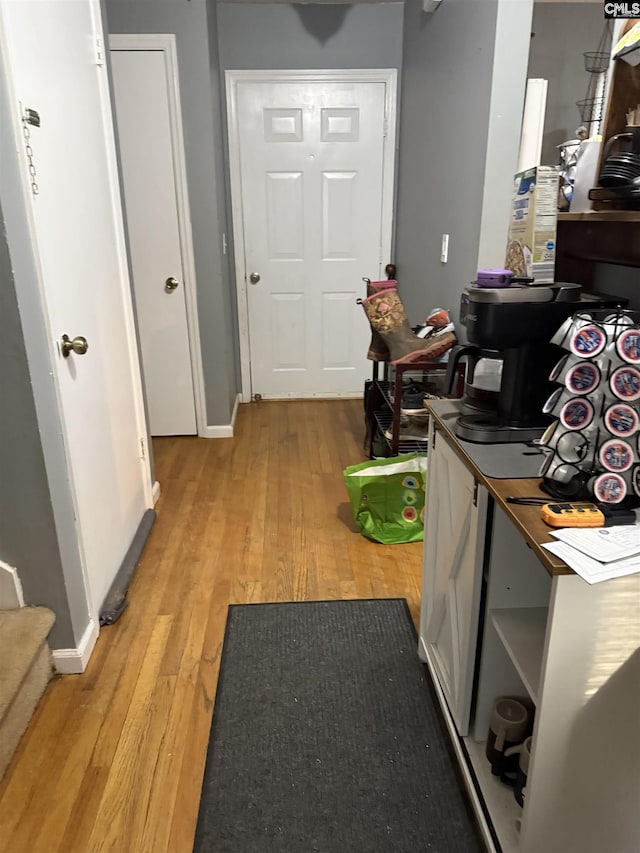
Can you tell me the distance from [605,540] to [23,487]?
Result: 4.69ft

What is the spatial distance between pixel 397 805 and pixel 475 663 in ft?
1.24

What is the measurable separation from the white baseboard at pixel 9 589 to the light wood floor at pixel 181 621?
277 millimetres

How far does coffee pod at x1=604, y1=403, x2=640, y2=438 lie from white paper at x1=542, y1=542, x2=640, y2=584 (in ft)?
0.76

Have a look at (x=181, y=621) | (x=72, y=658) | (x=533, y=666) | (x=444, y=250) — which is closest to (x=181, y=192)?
(x=444, y=250)

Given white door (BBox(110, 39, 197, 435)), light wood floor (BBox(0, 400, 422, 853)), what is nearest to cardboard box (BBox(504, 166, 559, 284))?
light wood floor (BBox(0, 400, 422, 853))

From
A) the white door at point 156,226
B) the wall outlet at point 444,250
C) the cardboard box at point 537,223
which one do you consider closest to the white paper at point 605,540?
the cardboard box at point 537,223

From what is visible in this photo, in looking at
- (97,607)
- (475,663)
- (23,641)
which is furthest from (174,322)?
(475,663)

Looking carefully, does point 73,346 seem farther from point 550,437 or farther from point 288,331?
point 288,331

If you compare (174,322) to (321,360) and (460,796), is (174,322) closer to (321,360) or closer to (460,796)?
(321,360)

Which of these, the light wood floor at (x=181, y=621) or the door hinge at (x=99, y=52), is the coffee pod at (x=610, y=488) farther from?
the door hinge at (x=99, y=52)

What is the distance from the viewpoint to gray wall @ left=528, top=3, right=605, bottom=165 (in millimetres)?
3207

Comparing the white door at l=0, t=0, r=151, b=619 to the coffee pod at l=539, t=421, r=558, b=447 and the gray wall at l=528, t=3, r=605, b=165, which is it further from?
the gray wall at l=528, t=3, r=605, b=165

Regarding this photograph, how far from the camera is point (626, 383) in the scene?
1.06 metres

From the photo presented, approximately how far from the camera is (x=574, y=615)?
3.22ft
